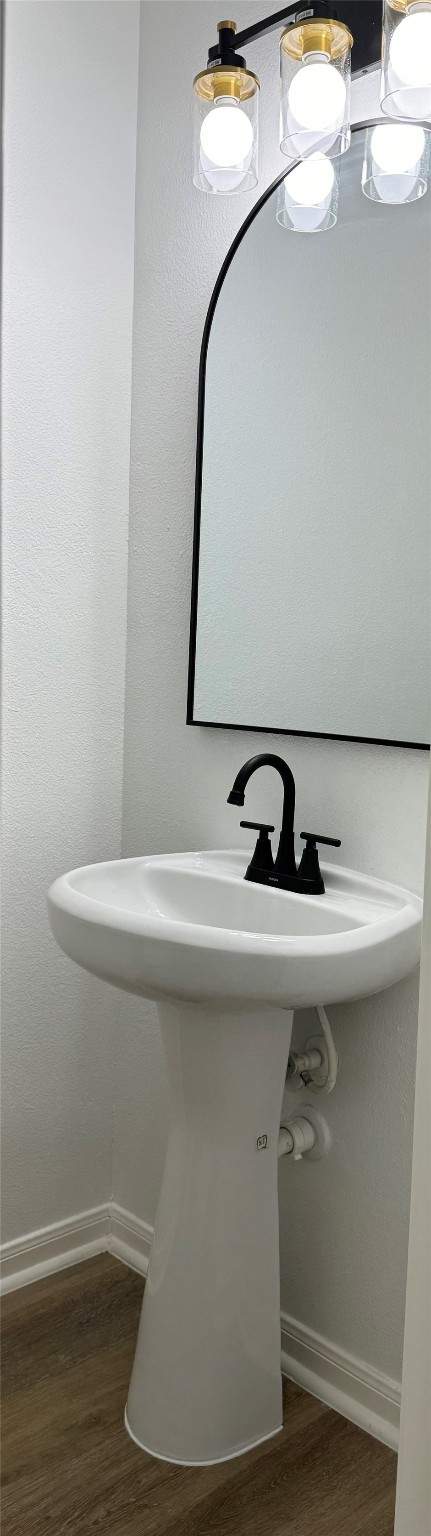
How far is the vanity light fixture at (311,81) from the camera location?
4.12 ft

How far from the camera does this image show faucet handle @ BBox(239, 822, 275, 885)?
4.95 feet

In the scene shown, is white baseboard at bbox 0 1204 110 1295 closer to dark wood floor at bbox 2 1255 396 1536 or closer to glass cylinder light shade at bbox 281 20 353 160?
dark wood floor at bbox 2 1255 396 1536

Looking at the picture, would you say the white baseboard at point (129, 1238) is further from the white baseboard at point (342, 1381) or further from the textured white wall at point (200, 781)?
the white baseboard at point (342, 1381)

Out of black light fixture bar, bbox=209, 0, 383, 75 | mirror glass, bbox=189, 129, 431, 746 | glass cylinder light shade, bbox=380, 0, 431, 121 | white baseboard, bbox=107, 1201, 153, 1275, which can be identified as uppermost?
black light fixture bar, bbox=209, 0, 383, 75

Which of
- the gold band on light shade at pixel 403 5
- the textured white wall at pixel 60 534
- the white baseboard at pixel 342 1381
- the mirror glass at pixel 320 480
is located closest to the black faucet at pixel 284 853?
the mirror glass at pixel 320 480

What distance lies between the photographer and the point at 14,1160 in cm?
182

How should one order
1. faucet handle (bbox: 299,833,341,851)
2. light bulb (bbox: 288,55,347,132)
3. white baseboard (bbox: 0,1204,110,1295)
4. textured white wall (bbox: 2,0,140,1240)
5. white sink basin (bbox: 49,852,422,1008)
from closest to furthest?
white sink basin (bbox: 49,852,422,1008)
light bulb (bbox: 288,55,347,132)
faucet handle (bbox: 299,833,341,851)
textured white wall (bbox: 2,0,140,1240)
white baseboard (bbox: 0,1204,110,1295)

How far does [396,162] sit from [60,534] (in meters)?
0.76

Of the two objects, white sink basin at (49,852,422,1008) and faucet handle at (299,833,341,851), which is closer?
white sink basin at (49,852,422,1008)

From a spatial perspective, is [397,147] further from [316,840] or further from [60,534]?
[316,840]

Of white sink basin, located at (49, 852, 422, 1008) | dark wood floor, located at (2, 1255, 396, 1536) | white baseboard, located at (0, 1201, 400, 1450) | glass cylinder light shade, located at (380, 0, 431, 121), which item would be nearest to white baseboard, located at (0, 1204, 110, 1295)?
white baseboard, located at (0, 1201, 400, 1450)

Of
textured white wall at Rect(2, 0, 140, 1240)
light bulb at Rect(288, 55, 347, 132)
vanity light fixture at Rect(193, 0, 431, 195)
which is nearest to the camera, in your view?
vanity light fixture at Rect(193, 0, 431, 195)

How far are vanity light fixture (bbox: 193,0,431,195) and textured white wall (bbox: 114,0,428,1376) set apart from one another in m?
0.08

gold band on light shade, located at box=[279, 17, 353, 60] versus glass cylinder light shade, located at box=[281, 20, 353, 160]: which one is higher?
gold band on light shade, located at box=[279, 17, 353, 60]
